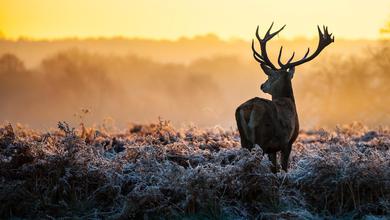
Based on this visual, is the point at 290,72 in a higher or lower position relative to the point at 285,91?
higher

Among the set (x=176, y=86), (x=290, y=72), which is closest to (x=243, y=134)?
(x=290, y=72)

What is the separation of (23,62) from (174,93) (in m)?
18.8

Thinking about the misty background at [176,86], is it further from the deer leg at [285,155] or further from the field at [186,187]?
the field at [186,187]

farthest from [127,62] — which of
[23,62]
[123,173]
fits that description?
[123,173]

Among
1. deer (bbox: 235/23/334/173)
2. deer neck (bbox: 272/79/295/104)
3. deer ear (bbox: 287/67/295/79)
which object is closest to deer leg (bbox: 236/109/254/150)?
deer (bbox: 235/23/334/173)

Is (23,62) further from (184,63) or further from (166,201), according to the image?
(166,201)

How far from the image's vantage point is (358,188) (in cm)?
1023

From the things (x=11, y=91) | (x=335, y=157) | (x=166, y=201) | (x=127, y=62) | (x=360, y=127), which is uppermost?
(x=127, y=62)

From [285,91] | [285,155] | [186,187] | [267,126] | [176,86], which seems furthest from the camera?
[176,86]

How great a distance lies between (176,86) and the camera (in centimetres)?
9281

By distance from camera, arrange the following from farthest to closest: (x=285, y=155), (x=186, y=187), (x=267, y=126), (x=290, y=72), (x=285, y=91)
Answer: (x=290, y=72), (x=285, y=91), (x=285, y=155), (x=267, y=126), (x=186, y=187)

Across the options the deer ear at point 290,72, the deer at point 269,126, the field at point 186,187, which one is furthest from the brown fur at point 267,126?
the deer ear at point 290,72

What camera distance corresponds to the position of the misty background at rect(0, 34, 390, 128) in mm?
53094

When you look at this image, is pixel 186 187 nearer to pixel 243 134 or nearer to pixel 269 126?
pixel 243 134
